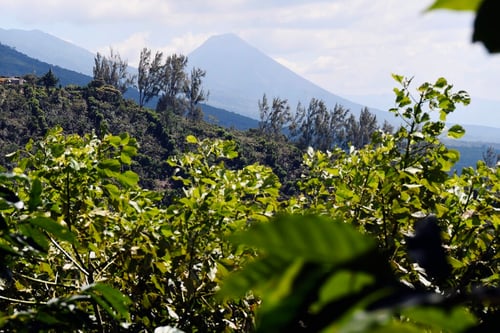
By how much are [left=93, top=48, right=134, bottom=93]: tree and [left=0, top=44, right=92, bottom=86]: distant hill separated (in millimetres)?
68898

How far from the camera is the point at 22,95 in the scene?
3706 centimetres

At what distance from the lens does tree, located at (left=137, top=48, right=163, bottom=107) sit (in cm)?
5628

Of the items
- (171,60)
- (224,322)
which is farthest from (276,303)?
(171,60)

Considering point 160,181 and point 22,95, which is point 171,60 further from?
point 160,181

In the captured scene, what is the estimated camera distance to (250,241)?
0.30 metres

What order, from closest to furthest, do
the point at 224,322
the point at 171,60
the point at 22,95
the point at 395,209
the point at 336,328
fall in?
the point at 336,328 < the point at 395,209 < the point at 224,322 < the point at 22,95 < the point at 171,60

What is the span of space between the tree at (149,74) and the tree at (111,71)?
218cm

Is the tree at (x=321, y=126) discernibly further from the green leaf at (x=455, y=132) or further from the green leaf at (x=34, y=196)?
the green leaf at (x=34, y=196)

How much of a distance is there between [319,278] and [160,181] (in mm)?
33805

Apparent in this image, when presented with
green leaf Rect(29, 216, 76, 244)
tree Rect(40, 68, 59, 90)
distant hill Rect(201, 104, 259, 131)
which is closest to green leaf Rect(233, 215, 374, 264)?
green leaf Rect(29, 216, 76, 244)

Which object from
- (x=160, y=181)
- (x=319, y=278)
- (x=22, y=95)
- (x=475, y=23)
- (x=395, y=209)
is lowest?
(x=160, y=181)

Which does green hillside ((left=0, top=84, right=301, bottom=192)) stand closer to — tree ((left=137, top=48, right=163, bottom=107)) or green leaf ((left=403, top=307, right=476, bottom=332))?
tree ((left=137, top=48, right=163, bottom=107))

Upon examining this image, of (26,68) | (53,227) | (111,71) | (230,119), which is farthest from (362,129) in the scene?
(26,68)

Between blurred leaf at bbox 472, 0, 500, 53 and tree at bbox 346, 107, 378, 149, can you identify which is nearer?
blurred leaf at bbox 472, 0, 500, 53
